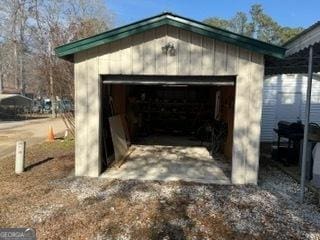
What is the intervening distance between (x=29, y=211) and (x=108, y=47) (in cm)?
361

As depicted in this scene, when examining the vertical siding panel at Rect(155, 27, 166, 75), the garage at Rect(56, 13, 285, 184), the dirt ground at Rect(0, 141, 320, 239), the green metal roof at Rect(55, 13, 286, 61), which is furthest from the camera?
the vertical siding panel at Rect(155, 27, 166, 75)

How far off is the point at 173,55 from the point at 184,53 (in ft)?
0.74

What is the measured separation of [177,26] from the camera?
7.27m

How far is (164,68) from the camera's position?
295 inches

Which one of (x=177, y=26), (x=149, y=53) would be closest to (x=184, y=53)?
(x=177, y=26)

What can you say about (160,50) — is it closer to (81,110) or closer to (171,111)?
(81,110)

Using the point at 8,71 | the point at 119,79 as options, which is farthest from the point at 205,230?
the point at 8,71

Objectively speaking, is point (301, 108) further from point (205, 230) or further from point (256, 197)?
point (205, 230)

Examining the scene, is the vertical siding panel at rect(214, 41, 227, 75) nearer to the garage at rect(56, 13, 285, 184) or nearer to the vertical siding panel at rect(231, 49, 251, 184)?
the garage at rect(56, 13, 285, 184)

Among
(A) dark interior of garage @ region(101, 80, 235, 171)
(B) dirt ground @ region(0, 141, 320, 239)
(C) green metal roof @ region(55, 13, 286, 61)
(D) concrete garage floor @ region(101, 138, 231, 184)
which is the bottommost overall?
(B) dirt ground @ region(0, 141, 320, 239)

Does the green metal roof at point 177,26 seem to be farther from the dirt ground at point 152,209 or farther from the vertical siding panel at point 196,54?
the dirt ground at point 152,209

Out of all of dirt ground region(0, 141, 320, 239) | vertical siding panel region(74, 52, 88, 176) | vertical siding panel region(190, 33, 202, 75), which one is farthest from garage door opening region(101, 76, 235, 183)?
dirt ground region(0, 141, 320, 239)

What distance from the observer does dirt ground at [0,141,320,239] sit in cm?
497

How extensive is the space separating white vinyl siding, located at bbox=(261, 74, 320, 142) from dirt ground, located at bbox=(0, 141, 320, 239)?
23.3 feet
